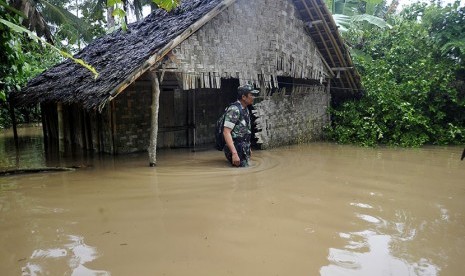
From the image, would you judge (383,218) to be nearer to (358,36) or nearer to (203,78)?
(203,78)

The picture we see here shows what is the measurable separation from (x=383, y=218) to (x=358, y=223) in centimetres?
40

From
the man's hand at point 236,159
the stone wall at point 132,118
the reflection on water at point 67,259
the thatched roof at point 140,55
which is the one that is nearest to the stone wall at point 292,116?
the thatched roof at point 140,55

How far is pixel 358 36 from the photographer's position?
40.2 feet

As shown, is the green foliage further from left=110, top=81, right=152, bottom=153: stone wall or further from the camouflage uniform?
left=110, top=81, right=152, bottom=153: stone wall

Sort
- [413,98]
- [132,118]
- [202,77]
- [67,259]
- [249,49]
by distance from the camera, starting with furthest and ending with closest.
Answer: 1. [413,98]
2. [132,118]
3. [249,49]
4. [202,77]
5. [67,259]

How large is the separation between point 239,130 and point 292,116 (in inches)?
134

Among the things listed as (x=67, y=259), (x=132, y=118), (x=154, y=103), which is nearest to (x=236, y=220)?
(x=67, y=259)

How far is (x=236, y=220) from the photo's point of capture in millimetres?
4070

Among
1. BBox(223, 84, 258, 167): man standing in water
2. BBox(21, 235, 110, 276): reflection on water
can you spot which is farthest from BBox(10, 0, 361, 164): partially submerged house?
BBox(21, 235, 110, 276): reflection on water

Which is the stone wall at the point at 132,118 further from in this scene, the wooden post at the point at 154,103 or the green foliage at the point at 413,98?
the green foliage at the point at 413,98

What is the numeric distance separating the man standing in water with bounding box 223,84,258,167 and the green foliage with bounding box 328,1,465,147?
413 centimetres

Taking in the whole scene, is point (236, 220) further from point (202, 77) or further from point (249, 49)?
point (249, 49)

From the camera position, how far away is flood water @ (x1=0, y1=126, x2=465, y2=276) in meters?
→ 3.10

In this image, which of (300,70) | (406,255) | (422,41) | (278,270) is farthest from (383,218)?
(422,41)
